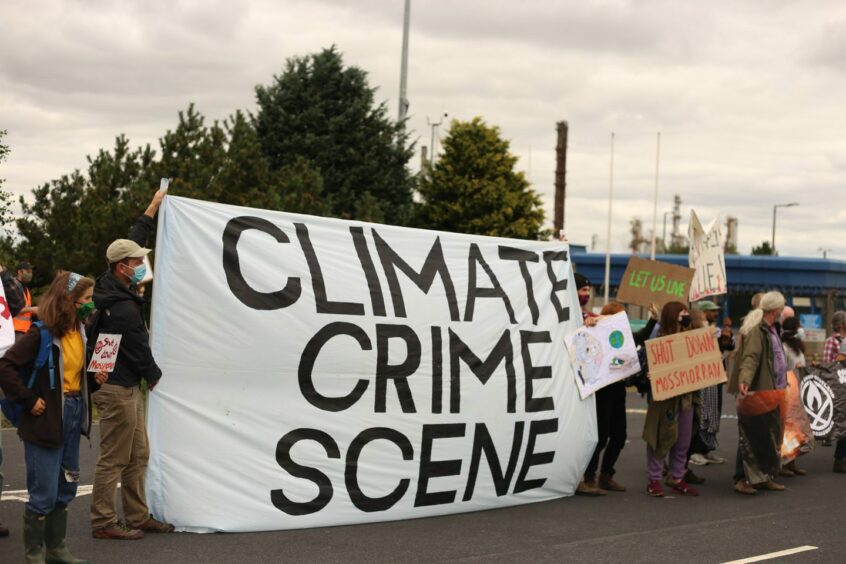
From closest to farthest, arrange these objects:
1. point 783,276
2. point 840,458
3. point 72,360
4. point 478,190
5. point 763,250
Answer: point 72,360
point 840,458
point 478,190
point 783,276
point 763,250

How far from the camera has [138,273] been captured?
23.3 ft

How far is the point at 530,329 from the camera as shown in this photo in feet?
29.4

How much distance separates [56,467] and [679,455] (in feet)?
18.3

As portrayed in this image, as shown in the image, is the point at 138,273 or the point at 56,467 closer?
the point at 56,467

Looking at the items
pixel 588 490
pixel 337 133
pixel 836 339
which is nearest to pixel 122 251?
pixel 588 490

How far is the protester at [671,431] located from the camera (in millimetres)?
9383

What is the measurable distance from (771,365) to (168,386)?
18.2 feet

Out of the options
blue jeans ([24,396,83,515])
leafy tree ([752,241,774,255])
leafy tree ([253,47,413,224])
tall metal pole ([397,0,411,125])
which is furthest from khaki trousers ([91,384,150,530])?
leafy tree ([752,241,774,255])

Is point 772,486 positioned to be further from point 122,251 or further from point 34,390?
point 34,390

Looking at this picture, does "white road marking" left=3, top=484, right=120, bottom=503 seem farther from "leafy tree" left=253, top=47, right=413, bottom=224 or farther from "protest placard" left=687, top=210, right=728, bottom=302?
"leafy tree" left=253, top=47, right=413, bottom=224

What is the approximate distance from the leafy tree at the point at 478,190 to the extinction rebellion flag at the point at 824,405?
23460 mm

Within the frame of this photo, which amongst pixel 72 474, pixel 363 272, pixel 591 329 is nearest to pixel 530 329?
pixel 591 329

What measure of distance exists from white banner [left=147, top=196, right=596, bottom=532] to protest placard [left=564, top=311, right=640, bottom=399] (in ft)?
0.41

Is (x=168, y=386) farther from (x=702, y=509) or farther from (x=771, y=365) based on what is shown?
(x=771, y=365)
